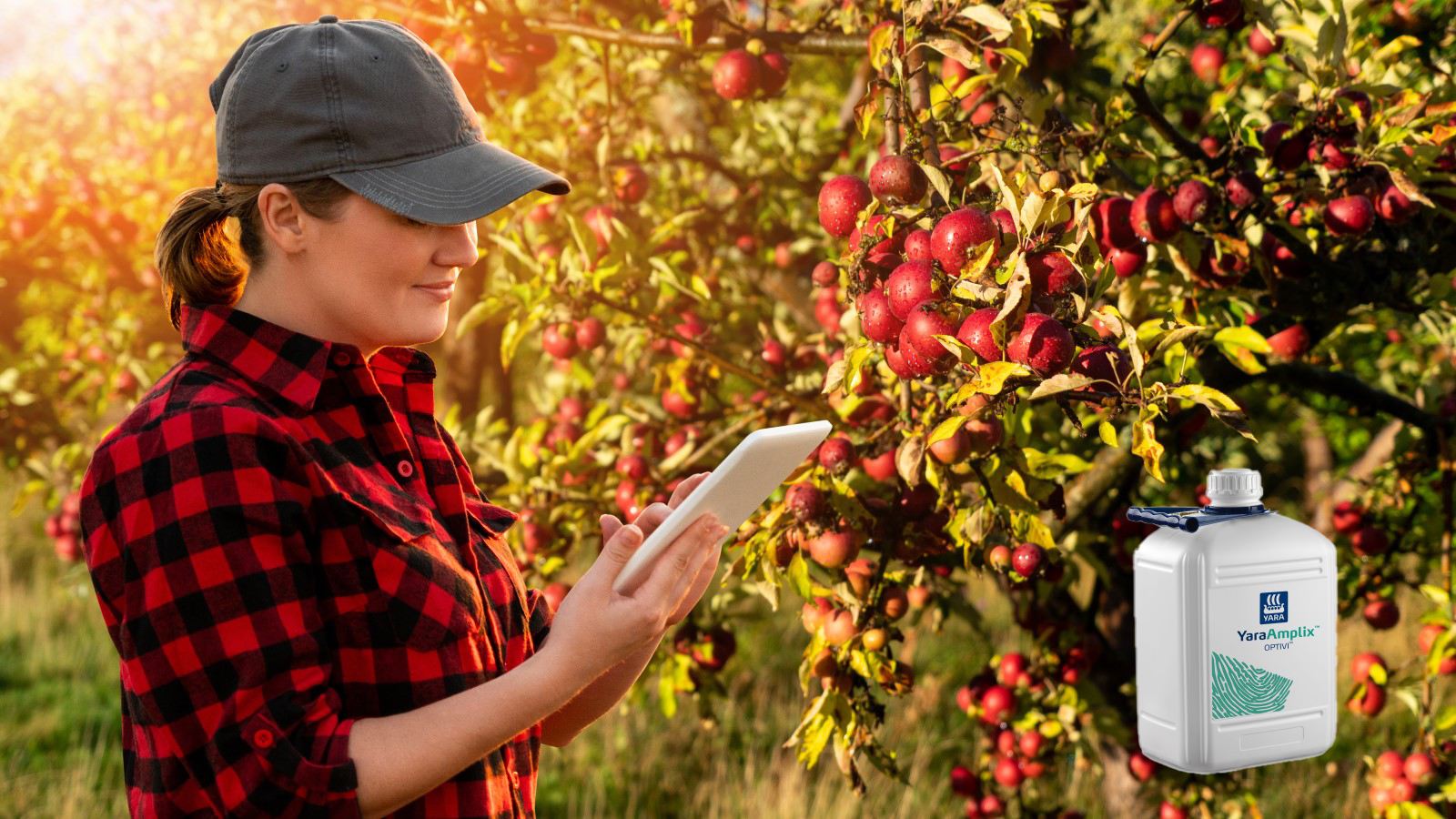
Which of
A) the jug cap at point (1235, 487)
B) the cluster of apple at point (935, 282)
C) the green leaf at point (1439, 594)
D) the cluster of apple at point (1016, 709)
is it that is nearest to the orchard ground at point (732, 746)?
the cluster of apple at point (1016, 709)

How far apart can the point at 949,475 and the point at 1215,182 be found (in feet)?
2.38

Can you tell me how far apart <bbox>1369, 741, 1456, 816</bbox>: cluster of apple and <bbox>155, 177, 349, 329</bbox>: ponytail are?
2.21 meters

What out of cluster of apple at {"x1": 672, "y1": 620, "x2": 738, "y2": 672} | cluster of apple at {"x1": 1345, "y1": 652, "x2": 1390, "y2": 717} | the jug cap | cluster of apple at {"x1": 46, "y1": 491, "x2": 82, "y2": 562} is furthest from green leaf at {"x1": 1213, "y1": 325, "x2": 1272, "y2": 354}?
cluster of apple at {"x1": 46, "y1": 491, "x2": 82, "y2": 562}

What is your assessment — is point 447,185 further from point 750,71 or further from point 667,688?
point 667,688

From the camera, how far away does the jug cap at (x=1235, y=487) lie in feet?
5.04

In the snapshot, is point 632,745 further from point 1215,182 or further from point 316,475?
point 316,475

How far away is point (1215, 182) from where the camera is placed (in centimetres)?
201

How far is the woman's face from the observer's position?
122 centimetres

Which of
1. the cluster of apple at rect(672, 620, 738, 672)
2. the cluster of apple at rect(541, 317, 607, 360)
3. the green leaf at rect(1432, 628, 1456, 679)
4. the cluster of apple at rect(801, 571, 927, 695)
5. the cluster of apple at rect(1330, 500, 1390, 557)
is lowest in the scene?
the cluster of apple at rect(672, 620, 738, 672)

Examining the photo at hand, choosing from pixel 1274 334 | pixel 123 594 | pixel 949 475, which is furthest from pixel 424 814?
pixel 1274 334

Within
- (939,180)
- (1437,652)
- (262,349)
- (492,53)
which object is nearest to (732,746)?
(1437,652)

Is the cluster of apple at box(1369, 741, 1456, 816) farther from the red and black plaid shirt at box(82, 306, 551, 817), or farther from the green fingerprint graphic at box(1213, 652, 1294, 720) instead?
the red and black plaid shirt at box(82, 306, 551, 817)

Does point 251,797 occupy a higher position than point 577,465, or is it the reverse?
point 251,797

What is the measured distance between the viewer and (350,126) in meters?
1.21
